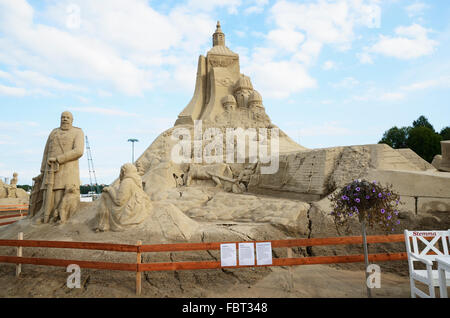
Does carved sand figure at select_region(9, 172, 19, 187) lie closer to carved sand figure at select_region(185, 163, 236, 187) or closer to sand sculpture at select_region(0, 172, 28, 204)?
sand sculpture at select_region(0, 172, 28, 204)

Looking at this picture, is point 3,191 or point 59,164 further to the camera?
point 3,191

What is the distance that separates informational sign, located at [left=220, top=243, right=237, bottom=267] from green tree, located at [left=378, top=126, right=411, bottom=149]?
30.9m

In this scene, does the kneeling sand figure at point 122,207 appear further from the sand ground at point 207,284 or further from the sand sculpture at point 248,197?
the sand ground at point 207,284

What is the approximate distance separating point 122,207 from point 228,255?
2.91 metres

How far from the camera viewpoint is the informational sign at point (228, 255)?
13.3ft

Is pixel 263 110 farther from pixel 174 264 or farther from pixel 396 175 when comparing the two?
pixel 174 264

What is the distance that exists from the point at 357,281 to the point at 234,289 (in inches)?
89.3

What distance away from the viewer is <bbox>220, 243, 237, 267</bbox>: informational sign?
404 cm

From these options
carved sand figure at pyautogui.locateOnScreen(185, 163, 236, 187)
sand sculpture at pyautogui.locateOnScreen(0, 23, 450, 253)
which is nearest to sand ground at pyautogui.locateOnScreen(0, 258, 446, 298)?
sand sculpture at pyautogui.locateOnScreen(0, 23, 450, 253)

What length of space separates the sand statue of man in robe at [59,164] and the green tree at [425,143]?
1130 inches

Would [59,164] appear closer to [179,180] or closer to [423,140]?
[179,180]

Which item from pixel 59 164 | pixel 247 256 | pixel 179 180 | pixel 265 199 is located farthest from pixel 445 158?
pixel 59 164

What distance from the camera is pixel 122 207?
5746 mm

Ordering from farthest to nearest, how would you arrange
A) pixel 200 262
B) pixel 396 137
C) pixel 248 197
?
pixel 396 137 → pixel 248 197 → pixel 200 262
